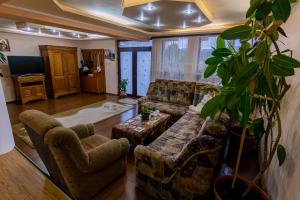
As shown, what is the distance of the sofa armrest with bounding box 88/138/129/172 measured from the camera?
1.63 meters

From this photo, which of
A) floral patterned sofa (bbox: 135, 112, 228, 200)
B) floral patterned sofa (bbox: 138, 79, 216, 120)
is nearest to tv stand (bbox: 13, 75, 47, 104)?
floral patterned sofa (bbox: 138, 79, 216, 120)

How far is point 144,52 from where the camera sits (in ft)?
19.3

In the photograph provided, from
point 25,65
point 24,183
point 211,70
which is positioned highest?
point 211,70

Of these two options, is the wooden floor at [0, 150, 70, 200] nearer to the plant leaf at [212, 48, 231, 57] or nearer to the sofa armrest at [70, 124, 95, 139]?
the sofa armrest at [70, 124, 95, 139]

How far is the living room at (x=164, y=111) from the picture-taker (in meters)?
0.99

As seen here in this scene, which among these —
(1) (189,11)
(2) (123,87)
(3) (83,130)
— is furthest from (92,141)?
(2) (123,87)

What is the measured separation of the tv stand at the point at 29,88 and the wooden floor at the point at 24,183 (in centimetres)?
359

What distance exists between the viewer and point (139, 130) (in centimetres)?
255

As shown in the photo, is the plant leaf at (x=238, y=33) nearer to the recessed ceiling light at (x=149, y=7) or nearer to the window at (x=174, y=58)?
the recessed ceiling light at (x=149, y=7)

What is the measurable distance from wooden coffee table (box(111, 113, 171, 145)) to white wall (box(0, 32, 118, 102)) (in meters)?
4.12

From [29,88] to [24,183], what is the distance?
440 centimetres

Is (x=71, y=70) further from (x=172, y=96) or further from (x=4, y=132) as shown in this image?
(x=172, y=96)

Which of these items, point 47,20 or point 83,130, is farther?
point 47,20

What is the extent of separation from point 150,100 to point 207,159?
10.2 feet
